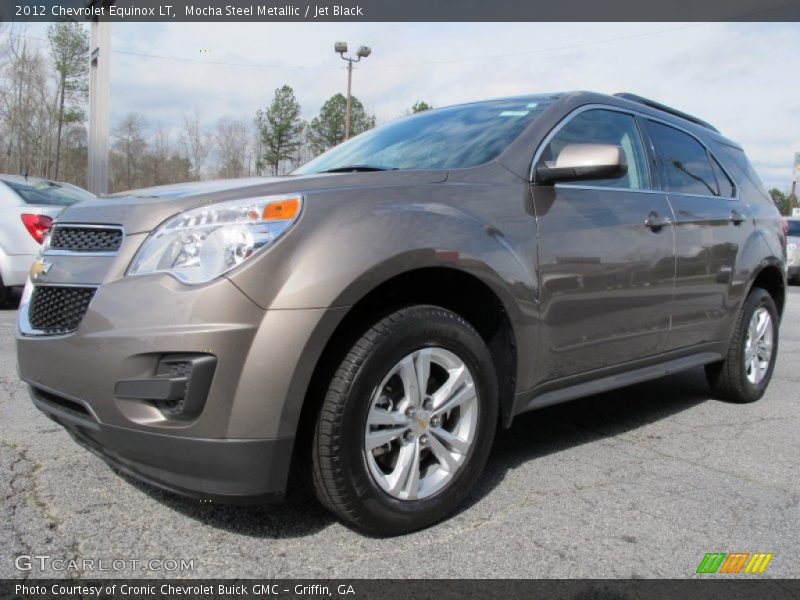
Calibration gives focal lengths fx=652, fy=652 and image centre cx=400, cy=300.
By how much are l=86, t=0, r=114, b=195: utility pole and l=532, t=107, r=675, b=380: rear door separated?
1487cm

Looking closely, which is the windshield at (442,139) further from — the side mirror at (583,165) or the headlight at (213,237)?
the headlight at (213,237)

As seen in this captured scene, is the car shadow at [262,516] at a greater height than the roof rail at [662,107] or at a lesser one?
lesser

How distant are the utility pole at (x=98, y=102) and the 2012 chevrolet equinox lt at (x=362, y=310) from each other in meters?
14.7

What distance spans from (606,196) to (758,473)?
147 centimetres

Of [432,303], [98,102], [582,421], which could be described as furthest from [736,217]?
[98,102]

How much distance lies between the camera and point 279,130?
46.0m

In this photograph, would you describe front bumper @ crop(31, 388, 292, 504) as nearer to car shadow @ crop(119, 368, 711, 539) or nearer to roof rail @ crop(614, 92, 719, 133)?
car shadow @ crop(119, 368, 711, 539)

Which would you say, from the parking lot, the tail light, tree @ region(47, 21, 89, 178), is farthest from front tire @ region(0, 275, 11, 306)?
tree @ region(47, 21, 89, 178)

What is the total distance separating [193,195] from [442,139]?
1361mm

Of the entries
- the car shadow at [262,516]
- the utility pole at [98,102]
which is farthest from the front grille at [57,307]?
the utility pole at [98,102]

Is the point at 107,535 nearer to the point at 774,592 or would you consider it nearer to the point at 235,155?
the point at 774,592

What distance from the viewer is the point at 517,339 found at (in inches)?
102

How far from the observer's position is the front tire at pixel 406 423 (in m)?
2.05

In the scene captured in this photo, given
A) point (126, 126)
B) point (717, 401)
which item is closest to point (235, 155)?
point (126, 126)
